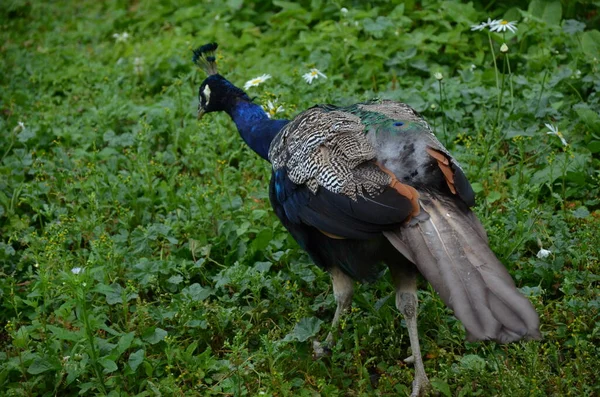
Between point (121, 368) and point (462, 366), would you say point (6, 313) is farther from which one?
point (462, 366)

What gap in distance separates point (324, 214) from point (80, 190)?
2.52 meters

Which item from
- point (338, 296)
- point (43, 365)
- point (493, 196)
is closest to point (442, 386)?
point (338, 296)

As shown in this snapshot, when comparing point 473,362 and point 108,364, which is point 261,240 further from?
point 473,362

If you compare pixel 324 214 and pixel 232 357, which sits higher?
pixel 324 214

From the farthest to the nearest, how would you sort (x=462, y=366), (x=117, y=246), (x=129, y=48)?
(x=129, y=48), (x=117, y=246), (x=462, y=366)

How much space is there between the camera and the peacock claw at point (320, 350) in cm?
406

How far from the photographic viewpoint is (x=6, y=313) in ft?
14.7

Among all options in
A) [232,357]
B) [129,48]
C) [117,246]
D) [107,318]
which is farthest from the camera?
[129,48]

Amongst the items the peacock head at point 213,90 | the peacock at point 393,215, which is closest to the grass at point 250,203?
the peacock head at point 213,90

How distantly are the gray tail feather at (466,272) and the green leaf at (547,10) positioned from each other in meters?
3.48

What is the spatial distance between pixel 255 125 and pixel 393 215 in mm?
1734

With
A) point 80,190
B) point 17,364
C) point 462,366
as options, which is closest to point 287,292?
point 462,366

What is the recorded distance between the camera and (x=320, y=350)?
4078 millimetres

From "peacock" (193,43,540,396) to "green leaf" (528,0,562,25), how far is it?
2616mm
